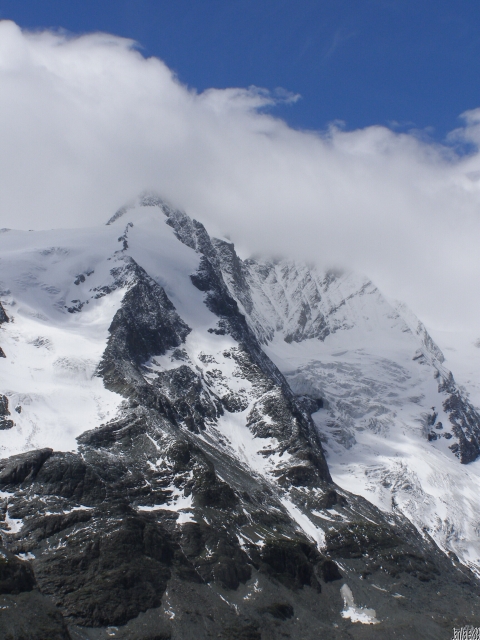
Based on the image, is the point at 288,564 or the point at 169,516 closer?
the point at 169,516

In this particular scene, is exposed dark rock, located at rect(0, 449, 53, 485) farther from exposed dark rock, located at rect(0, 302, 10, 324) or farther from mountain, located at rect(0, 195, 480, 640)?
exposed dark rock, located at rect(0, 302, 10, 324)

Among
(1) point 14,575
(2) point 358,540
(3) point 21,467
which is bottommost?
(1) point 14,575

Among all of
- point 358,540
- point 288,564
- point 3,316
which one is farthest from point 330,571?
point 3,316

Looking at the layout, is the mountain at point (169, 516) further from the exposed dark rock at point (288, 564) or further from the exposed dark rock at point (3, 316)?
the exposed dark rock at point (3, 316)

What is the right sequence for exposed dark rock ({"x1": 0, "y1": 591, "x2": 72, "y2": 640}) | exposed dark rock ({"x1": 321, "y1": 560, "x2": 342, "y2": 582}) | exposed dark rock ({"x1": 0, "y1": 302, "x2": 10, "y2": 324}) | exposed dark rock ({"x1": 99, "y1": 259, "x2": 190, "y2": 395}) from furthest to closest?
exposed dark rock ({"x1": 0, "y1": 302, "x2": 10, "y2": 324}), exposed dark rock ({"x1": 99, "y1": 259, "x2": 190, "y2": 395}), exposed dark rock ({"x1": 321, "y1": 560, "x2": 342, "y2": 582}), exposed dark rock ({"x1": 0, "y1": 591, "x2": 72, "y2": 640})

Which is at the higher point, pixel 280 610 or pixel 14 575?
pixel 14 575

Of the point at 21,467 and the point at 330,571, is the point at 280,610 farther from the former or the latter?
the point at 21,467

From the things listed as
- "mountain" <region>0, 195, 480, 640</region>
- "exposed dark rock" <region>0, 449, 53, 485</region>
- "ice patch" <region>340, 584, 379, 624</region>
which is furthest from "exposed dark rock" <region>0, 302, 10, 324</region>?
"ice patch" <region>340, 584, 379, 624</region>

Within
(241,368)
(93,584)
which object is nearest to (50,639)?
(93,584)

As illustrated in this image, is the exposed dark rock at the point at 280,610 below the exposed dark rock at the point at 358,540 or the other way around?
below

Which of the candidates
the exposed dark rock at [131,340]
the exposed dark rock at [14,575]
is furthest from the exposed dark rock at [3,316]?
the exposed dark rock at [14,575]

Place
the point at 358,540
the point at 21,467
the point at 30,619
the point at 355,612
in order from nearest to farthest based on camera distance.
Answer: the point at 30,619, the point at 21,467, the point at 355,612, the point at 358,540

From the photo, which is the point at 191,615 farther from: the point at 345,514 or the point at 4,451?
the point at 345,514
